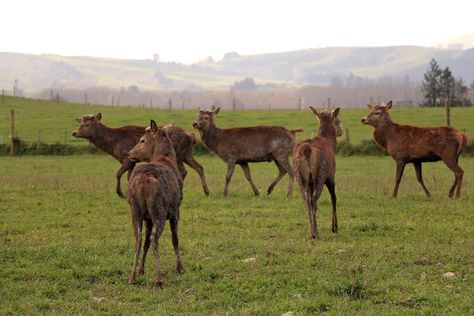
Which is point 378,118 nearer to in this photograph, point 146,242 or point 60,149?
point 146,242

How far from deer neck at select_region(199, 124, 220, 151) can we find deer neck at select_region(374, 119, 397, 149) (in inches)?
179

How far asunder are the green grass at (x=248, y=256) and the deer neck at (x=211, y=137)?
1654 millimetres

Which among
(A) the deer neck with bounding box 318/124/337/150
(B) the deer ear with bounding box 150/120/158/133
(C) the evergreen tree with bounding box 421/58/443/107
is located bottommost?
(A) the deer neck with bounding box 318/124/337/150

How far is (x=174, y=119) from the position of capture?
52.4m

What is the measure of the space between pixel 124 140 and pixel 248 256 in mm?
9002

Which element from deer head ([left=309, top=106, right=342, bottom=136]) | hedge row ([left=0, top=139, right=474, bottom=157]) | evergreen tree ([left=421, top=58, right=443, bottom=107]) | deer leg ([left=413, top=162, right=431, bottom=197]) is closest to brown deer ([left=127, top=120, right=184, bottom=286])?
deer head ([left=309, top=106, right=342, bottom=136])

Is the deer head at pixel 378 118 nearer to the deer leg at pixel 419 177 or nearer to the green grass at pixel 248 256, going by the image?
the deer leg at pixel 419 177

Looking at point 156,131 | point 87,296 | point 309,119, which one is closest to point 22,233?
point 156,131

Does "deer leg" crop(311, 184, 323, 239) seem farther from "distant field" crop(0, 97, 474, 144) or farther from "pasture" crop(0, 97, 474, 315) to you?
"distant field" crop(0, 97, 474, 144)

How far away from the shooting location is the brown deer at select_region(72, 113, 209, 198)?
18.2m

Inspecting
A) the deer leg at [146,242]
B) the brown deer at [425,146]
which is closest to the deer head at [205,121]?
the brown deer at [425,146]

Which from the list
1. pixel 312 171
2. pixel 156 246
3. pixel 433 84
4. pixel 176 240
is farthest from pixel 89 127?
pixel 433 84

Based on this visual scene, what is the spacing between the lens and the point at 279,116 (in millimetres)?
55188

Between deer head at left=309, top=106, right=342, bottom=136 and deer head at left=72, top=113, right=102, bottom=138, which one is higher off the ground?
deer head at left=309, top=106, right=342, bottom=136
